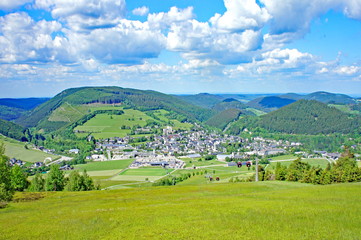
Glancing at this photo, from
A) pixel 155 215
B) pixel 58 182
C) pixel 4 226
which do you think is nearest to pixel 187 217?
pixel 155 215

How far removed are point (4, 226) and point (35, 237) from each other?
654 centimetres

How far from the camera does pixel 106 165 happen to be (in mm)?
179500

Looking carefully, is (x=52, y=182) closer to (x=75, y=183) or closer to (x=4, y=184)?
(x=75, y=183)

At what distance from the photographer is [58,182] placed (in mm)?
85375

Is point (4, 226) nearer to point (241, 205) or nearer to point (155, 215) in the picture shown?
point (155, 215)

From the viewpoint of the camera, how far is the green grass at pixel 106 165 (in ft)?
559

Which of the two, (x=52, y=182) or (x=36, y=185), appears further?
(x=52, y=182)

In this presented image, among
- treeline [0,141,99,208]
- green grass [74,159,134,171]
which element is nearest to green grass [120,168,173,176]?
green grass [74,159,134,171]

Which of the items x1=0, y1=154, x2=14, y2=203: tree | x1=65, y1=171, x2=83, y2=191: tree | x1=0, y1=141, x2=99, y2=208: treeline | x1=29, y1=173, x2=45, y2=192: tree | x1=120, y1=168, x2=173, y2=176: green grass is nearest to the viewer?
x1=0, y1=154, x2=14, y2=203: tree

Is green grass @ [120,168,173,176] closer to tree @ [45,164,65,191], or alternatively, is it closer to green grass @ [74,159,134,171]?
green grass @ [74,159,134,171]

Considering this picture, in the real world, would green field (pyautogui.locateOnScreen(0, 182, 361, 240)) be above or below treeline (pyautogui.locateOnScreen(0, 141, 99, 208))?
above

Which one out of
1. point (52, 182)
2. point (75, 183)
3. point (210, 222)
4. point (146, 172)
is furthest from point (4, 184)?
point (146, 172)

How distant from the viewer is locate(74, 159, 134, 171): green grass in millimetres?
170250

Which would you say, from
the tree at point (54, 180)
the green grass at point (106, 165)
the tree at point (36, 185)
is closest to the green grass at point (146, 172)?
the green grass at point (106, 165)
